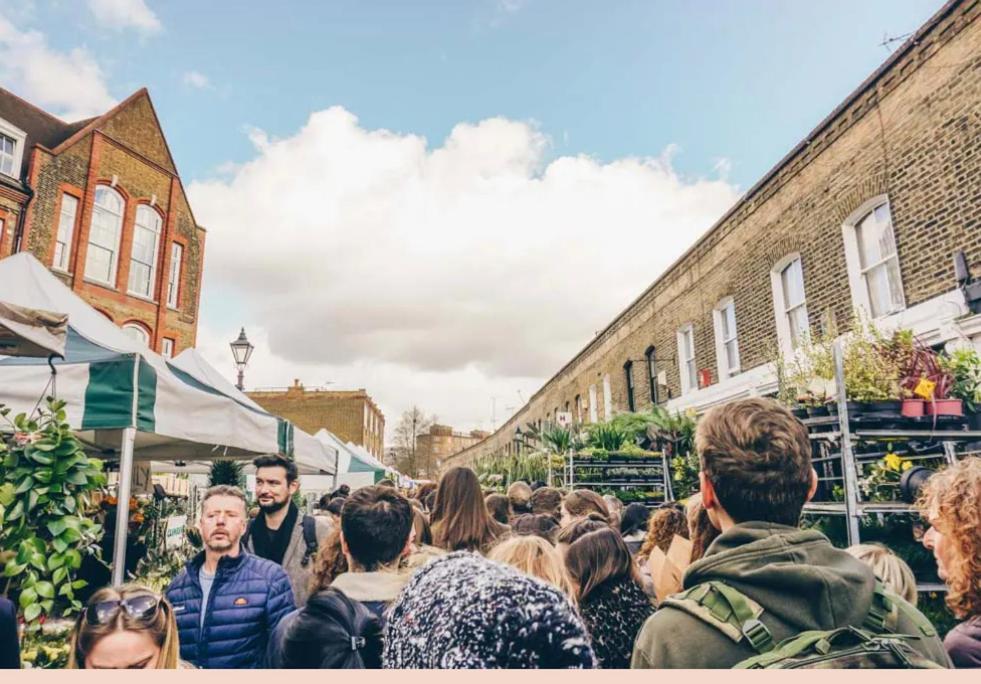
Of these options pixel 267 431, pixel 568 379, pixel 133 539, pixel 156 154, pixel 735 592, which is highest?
pixel 156 154

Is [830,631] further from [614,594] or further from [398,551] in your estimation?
[398,551]

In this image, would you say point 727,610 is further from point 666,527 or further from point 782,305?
point 782,305

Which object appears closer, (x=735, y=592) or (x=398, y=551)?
(x=735, y=592)

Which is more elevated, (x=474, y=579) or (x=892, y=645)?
(x=474, y=579)

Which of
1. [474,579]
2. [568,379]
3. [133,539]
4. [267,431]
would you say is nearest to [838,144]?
[267,431]

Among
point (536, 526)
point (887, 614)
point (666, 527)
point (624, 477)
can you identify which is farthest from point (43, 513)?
point (624, 477)

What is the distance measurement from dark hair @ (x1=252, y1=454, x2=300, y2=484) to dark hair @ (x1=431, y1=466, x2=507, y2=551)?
1.23m

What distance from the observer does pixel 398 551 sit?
8.27 ft

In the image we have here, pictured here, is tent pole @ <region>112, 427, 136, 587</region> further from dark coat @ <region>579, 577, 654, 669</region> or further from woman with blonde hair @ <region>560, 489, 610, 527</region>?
dark coat @ <region>579, 577, 654, 669</region>

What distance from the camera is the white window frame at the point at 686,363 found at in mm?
15633

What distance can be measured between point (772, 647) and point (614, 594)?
1.39m

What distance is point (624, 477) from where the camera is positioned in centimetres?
884

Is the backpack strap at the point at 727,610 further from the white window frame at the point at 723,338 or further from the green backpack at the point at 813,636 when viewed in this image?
the white window frame at the point at 723,338

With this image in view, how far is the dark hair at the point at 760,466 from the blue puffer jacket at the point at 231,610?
2.41 m
